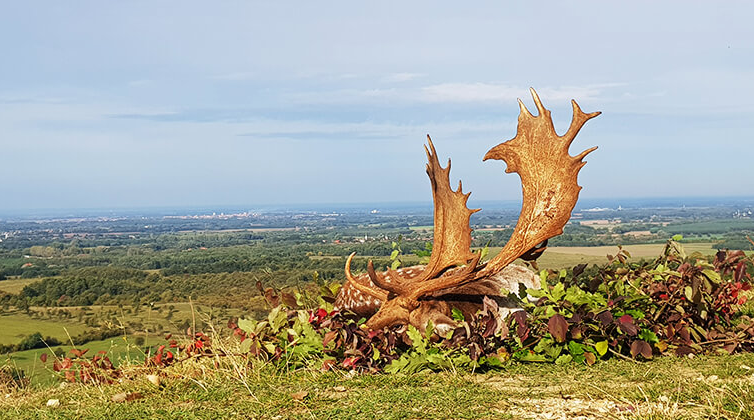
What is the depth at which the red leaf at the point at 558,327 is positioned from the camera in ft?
17.7

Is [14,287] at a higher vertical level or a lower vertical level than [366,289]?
lower

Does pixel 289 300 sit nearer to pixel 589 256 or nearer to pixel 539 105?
pixel 539 105

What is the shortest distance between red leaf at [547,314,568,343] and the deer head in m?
0.96

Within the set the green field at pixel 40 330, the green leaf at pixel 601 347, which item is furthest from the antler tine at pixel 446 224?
the green field at pixel 40 330

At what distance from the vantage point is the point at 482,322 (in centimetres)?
579

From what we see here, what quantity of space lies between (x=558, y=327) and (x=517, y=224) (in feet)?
4.16

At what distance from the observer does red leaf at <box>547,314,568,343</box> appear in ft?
17.7

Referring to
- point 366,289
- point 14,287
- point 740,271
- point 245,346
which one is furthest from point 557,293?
point 14,287

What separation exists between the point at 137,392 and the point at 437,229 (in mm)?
3211

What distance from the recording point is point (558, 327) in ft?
17.8

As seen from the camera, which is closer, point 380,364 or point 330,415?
point 330,415

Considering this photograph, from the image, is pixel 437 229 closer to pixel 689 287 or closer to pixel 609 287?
pixel 609 287

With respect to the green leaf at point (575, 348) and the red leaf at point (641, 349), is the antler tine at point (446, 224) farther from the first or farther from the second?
the red leaf at point (641, 349)

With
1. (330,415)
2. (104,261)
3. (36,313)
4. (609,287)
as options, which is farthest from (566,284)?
(104,261)
